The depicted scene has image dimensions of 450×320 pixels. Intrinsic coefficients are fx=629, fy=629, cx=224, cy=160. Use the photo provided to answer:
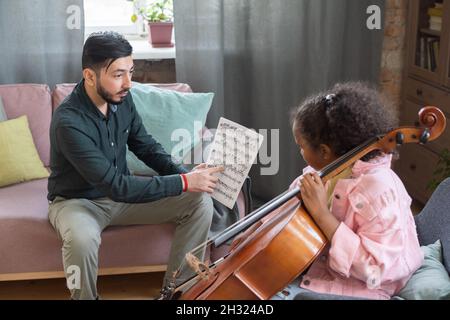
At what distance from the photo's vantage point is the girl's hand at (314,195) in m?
1.62

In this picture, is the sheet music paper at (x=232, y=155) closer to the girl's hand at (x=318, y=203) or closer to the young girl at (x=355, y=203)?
the young girl at (x=355, y=203)

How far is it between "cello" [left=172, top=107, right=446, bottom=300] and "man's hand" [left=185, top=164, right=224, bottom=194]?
21.5 inches

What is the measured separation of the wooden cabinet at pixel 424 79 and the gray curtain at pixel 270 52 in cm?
19

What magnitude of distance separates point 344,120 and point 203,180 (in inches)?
27.0

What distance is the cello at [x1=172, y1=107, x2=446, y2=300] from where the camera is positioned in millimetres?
1541

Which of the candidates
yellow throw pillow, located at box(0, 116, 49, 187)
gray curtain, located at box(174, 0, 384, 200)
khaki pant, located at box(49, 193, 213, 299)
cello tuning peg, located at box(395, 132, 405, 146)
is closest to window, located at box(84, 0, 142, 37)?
gray curtain, located at box(174, 0, 384, 200)

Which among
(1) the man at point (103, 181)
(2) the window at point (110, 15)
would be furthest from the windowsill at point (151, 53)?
(1) the man at point (103, 181)

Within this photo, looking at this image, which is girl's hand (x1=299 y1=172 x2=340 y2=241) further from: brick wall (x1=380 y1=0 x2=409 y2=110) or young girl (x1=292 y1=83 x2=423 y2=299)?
brick wall (x1=380 y1=0 x2=409 y2=110)

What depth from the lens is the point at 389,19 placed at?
11.3ft

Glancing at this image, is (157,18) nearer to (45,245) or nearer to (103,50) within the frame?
(103,50)

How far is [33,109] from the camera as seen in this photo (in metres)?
2.94

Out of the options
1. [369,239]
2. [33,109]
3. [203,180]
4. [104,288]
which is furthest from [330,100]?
[33,109]
